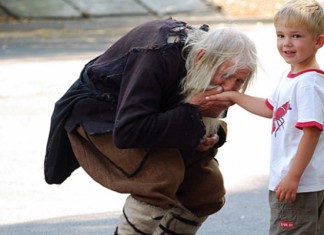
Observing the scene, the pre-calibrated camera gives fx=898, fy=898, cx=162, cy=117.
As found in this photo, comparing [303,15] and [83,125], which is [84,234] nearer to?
[83,125]

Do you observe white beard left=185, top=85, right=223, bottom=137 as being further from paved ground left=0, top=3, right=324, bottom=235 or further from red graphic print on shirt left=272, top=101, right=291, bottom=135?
paved ground left=0, top=3, right=324, bottom=235

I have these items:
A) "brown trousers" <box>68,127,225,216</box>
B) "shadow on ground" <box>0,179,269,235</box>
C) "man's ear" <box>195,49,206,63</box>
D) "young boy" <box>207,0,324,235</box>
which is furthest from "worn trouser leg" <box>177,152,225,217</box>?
"shadow on ground" <box>0,179,269,235</box>

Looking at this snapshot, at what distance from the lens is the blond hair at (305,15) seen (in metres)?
3.60

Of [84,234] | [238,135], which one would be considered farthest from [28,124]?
[84,234]

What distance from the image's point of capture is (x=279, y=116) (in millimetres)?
3697

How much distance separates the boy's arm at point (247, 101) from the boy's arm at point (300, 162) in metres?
0.27

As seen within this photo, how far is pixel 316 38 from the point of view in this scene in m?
3.65

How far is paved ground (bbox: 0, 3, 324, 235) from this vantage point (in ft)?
18.1

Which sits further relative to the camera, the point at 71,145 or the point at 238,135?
the point at 238,135

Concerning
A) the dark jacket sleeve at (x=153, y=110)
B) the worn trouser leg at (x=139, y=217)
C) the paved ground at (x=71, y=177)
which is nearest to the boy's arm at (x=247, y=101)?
the dark jacket sleeve at (x=153, y=110)

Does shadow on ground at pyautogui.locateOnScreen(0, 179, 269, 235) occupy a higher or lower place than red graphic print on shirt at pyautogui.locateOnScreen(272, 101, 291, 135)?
lower

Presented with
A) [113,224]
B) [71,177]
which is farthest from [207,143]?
[71,177]

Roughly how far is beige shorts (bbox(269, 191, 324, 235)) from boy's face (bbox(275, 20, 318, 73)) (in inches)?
20.9

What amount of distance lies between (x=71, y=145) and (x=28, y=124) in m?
4.42
